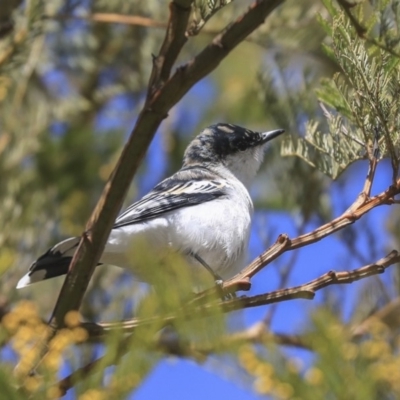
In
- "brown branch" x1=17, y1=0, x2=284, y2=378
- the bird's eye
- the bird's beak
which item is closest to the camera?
"brown branch" x1=17, y1=0, x2=284, y2=378

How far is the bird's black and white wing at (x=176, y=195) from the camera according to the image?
280 cm

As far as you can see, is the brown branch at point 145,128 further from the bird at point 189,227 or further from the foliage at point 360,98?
the bird at point 189,227

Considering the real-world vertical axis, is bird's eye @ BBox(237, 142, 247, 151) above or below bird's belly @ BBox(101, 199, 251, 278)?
above

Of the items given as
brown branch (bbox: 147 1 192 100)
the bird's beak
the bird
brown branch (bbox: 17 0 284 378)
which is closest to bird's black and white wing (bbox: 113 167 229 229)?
the bird

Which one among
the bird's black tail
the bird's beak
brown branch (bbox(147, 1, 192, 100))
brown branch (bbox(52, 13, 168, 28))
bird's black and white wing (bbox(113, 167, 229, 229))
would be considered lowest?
the bird's black tail

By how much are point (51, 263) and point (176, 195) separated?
692 mm

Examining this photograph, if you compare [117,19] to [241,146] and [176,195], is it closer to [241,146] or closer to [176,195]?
[176,195]

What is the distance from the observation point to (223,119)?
4152 millimetres

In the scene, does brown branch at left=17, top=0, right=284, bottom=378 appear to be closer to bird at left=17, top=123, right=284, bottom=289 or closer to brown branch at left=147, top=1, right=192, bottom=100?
brown branch at left=147, top=1, right=192, bottom=100

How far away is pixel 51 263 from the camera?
2434 mm

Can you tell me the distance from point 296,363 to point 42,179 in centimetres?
238

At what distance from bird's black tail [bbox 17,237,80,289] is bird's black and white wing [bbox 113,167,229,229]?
31 cm

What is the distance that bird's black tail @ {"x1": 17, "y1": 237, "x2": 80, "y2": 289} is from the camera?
237 cm

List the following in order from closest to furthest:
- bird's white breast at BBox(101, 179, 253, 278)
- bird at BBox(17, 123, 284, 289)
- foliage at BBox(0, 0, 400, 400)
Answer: foliage at BBox(0, 0, 400, 400)
bird at BBox(17, 123, 284, 289)
bird's white breast at BBox(101, 179, 253, 278)
